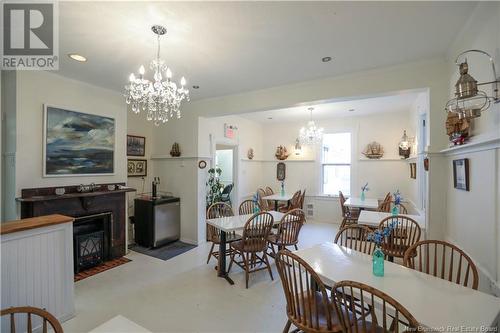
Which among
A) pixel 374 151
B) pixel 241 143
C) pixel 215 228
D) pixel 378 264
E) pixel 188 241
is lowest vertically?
pixel 188 241

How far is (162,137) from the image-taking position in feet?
16.4

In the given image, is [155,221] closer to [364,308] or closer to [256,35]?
[256,35]

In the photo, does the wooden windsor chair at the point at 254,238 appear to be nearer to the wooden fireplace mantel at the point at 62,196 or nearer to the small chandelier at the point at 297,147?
the wooden fireplace mantel at the point at 62,196

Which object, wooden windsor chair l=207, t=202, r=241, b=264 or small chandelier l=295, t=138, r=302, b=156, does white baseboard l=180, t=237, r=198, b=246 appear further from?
small chandelier l=295, t=138, r=302, b=156

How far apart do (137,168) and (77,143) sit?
1422mm

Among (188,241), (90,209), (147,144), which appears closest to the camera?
(90,209)

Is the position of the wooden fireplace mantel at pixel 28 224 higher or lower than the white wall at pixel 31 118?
lower

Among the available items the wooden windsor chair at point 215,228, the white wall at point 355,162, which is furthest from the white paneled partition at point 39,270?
the white wall at point 355,162

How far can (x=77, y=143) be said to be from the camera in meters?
3.45

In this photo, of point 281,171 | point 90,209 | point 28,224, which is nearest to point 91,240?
point 90,209

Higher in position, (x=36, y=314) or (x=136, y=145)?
(x=136, y=145)

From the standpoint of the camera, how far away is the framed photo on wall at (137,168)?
15.2 ft

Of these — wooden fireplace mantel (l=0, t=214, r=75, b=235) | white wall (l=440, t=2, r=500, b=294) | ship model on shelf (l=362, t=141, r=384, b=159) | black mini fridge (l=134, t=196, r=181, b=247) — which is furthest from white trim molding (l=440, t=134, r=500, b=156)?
black mini fridge (l=134, t=196, r=181, b=247)

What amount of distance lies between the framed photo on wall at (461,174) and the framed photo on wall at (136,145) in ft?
16.2
